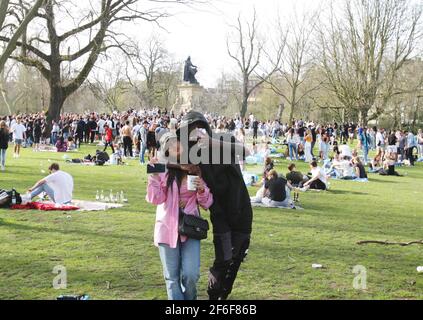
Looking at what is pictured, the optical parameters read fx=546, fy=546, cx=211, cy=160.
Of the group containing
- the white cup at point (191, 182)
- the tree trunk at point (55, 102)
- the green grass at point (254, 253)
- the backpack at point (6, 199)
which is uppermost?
the tree trunk at point (55, 102)

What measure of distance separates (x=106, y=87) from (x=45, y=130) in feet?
Result: 122

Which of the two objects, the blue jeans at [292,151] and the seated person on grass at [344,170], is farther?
the blue jeans at [292,151]

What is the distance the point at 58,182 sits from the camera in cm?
1183

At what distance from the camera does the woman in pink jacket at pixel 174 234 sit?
480 cm

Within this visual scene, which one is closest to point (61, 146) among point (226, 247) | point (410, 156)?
point (410, 156)

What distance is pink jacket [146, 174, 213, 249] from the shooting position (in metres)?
4.79

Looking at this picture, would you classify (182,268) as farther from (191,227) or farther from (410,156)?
(410,156)

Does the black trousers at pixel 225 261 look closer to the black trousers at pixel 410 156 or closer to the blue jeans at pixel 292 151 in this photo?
the blue jeans at pixel 292 151

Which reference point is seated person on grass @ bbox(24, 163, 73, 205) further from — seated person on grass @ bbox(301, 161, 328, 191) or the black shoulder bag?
seated person on grass @ bbox(301, 161, 328, 191)

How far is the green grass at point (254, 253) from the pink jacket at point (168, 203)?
157 centimetres

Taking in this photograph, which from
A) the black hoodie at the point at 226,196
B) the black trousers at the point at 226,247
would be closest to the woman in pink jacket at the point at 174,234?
the black hoodie at the point at 226,196

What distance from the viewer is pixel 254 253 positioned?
27.3ft
